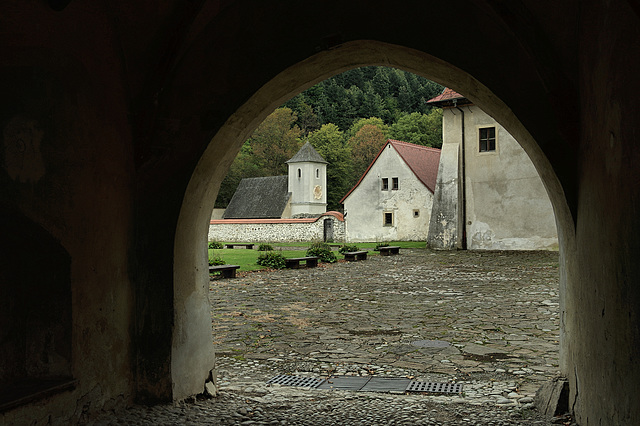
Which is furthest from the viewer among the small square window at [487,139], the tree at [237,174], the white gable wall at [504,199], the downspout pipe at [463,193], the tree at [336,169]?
the tree at [237,174]

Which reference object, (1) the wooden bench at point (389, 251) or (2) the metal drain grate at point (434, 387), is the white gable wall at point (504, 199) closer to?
(1) the wooden bench at point (389, 251)

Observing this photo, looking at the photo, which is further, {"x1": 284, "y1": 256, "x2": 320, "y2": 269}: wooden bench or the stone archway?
{"x1": 284, "y1": 256, "x2": 320, "y2": 269}: wooden bench

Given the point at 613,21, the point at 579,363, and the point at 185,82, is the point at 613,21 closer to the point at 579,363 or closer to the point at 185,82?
the point at 579,363

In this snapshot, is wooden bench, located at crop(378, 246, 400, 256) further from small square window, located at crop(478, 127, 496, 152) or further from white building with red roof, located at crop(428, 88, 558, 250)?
small square window, located at crop(478, 127, 496, 152)

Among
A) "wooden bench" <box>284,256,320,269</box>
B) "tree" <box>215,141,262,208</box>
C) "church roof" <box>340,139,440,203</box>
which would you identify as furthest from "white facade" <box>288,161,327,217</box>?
"wooden bench" <box>284,256,320,269</box>

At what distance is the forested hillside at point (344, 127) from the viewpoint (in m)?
64.2

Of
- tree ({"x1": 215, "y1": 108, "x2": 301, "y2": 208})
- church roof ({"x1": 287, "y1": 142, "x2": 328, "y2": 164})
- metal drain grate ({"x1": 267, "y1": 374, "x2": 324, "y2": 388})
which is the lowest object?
metal drain grate ({"x1": 267, "y1": 374, "x2": 324, "y2": 388})

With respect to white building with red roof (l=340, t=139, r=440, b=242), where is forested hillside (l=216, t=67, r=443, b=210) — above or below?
above

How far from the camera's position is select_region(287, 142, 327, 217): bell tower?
58.0 metres

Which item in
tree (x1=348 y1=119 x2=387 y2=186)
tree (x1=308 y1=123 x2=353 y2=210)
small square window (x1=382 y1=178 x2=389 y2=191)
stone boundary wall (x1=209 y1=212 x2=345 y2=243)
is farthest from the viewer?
tree (x1=348 y1=119 x2=387 y2=186)

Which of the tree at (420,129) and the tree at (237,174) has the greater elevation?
the tree at (420,129)

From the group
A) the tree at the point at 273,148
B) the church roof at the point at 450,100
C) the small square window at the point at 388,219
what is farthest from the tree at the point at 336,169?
the church roof at the point at 450,100

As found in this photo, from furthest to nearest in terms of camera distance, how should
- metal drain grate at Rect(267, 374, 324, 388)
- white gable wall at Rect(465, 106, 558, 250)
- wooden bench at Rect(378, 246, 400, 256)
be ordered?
wooden bench at Rect(378, 246, 400, 256), white gable wall at Rect(465, 106, 558, 250), metal drain grate at Rect(267, 374, 324, 388)

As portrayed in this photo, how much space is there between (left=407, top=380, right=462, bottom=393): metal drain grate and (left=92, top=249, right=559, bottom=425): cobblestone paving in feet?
0.36
